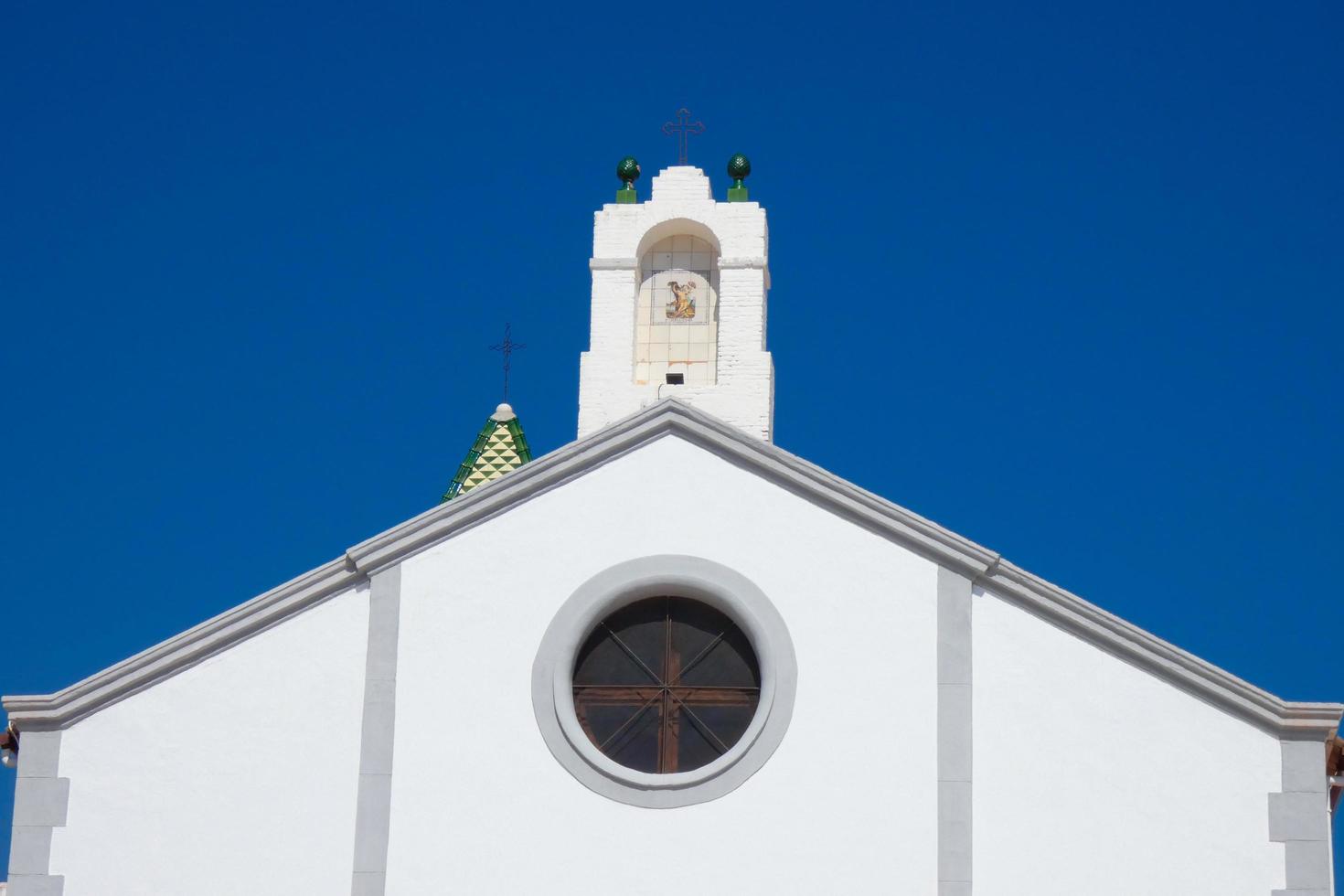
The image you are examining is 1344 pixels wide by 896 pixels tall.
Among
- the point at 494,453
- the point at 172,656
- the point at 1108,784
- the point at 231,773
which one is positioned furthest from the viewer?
the point at 494,453

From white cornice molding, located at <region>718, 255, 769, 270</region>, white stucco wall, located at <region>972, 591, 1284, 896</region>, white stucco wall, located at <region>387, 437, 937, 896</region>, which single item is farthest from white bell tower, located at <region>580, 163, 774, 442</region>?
white stucco wall, located at <region>972, 591, 1284, 896</region>

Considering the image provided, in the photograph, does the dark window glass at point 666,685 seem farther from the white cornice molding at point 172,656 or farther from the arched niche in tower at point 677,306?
the arched niche in tower at point 677,306

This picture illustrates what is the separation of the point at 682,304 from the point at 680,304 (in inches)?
0.8

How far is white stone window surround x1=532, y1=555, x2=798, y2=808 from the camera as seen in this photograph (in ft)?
68.5

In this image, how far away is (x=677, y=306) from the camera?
27.0 metres

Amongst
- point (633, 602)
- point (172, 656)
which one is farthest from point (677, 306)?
point (172, 656)

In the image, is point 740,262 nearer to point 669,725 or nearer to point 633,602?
point 633,602

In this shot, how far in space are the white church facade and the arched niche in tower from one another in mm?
4637

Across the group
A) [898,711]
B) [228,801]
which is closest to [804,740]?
[898,711]

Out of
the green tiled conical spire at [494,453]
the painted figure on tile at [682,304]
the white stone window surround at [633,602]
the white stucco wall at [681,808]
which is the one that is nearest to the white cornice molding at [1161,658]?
the white stucco wall at [681,808]

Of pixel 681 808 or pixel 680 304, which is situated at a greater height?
pixel 680 304

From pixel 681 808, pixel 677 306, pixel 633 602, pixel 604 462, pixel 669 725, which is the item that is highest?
pixel 677 306

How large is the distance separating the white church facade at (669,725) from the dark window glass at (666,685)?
0.08 feet

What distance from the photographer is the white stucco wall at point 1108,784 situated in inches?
802
